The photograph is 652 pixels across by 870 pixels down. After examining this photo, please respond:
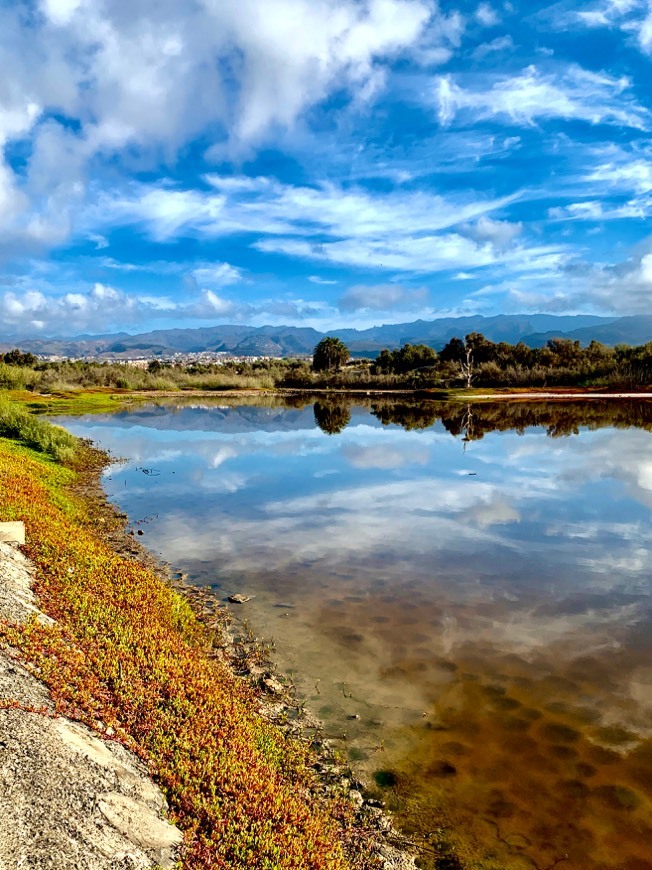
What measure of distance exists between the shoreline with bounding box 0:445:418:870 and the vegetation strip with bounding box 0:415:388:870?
0.07m

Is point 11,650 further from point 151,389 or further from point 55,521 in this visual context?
point 151,389

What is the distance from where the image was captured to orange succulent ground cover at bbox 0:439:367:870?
18.5 ft

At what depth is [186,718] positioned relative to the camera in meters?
7.30

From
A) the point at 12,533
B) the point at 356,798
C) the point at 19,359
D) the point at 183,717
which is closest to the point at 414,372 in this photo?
the point at 19,359

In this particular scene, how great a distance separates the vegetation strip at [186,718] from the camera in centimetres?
567

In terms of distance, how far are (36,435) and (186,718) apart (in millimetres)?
29748

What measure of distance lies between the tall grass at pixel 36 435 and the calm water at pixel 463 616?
3.37 metres

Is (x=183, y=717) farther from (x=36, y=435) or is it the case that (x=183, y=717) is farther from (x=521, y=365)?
(x=521, y=365)

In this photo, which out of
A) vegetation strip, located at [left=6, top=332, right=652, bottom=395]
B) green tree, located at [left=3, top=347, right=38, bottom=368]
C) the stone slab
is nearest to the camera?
the stone slab

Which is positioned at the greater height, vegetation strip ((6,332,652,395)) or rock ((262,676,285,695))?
vegetation strip ((6,332,652,395))

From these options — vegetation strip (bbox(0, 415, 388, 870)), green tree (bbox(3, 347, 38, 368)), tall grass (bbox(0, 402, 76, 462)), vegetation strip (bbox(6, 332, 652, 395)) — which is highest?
green tree (bbox(3, 347, 38, 368))

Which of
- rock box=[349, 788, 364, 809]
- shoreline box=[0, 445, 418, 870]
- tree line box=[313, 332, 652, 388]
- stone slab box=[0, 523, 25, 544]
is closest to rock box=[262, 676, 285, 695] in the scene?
shoreline box=[0, 445, 418, 870]

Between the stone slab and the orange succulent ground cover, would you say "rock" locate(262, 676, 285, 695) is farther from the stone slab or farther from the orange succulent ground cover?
the stone slab

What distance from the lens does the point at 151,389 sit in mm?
106938
